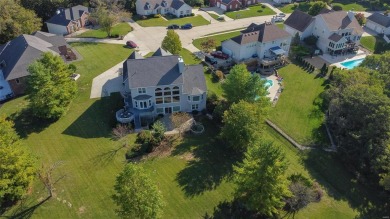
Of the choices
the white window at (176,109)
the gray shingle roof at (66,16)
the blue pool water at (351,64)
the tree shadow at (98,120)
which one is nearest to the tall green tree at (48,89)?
the tree shadow at (98,120)

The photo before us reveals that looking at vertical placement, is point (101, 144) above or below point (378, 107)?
below

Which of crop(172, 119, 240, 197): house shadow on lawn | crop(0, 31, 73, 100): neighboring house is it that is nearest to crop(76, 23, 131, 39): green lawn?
crop(0, 31, 73, 100): neighboring house

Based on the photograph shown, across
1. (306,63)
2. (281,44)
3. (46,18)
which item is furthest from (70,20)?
(306,63)

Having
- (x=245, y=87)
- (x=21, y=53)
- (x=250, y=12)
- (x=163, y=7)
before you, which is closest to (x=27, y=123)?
(x=21, y=53)

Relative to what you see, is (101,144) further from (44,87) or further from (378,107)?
(378,107)

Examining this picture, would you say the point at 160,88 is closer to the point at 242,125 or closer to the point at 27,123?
the point at 242,125
